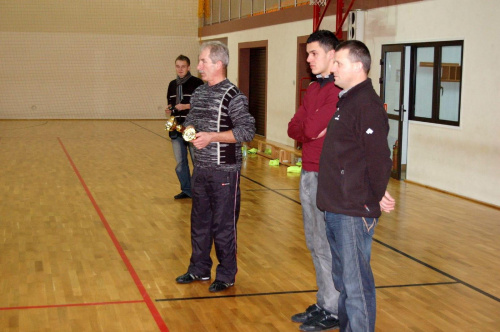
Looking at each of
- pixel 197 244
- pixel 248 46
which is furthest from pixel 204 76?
pixel 248 46

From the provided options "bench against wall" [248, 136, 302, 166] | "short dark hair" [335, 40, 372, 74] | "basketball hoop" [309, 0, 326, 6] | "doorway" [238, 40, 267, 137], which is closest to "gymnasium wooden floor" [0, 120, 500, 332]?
"short dark hair" [335, 40, 372, 74]

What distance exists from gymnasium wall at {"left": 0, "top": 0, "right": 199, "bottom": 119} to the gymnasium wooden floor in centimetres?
1171

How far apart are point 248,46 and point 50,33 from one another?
24.1 feet

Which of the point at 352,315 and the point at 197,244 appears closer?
the point at 352,315

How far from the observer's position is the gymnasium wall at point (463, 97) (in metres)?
8.34

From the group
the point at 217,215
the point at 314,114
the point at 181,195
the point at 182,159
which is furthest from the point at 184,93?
the point at 314,114

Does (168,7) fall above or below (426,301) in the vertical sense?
above

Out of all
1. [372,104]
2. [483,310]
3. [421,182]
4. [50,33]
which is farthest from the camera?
[50,33]

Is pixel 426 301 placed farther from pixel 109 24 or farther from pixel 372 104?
pixel 109 24

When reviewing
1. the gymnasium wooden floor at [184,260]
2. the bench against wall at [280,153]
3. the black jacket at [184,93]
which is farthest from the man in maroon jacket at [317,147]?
the bench against wall at [280,153]

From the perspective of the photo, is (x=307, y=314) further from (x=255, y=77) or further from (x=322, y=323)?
(x=255, y=77)

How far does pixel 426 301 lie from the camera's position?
462cm

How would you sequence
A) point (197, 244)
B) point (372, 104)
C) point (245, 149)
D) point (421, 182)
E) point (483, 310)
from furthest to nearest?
point (245, 149) → point (421, 182) → point (197, 244) → point (483, 310) → point (372, 104)

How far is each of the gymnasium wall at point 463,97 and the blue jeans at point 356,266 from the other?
18.3 feet
